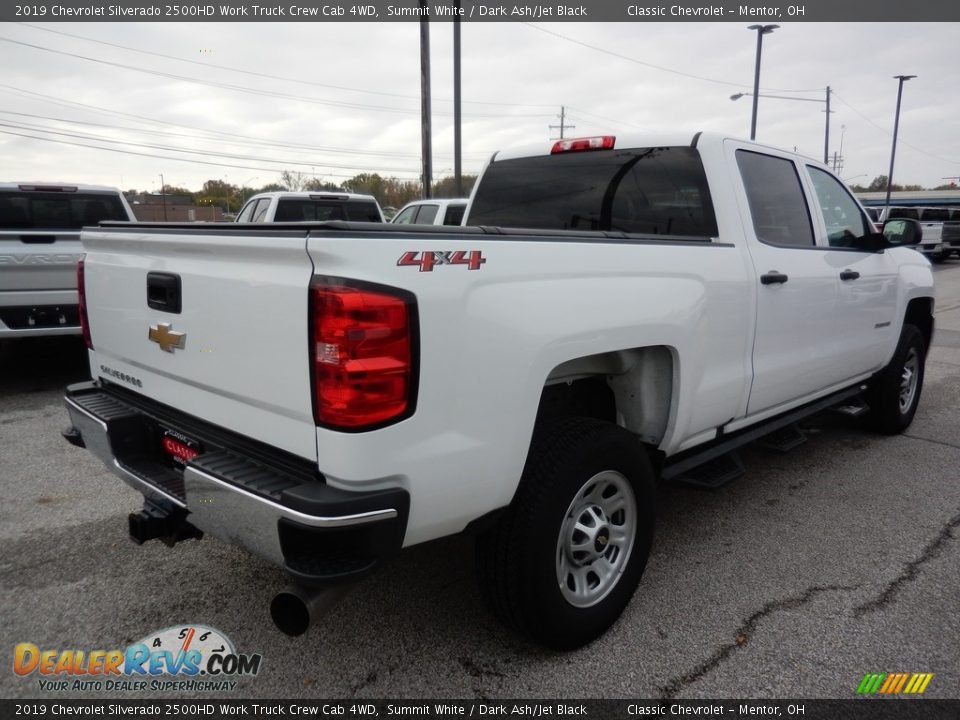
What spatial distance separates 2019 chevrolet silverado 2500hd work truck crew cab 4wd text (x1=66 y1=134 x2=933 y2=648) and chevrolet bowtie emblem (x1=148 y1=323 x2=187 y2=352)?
1 centimetres

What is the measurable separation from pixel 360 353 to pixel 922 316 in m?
5.34

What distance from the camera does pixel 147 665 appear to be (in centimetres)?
262

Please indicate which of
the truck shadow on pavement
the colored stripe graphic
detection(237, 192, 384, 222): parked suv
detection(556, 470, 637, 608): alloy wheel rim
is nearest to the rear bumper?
detection(556, 470, 637, 608): alloy wheel rim

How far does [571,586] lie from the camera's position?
8.84ft

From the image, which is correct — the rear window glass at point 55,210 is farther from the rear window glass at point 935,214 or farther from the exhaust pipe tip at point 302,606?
the rear window glass at point 935,214

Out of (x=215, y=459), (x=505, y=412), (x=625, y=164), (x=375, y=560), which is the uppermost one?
(x=625, y=164)

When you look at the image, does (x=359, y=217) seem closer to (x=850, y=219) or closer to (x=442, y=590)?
(x=850, y=219)

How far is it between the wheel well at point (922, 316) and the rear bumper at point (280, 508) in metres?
4.94

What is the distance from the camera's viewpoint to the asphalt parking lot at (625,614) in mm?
2545

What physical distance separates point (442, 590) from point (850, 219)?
11.9 ft

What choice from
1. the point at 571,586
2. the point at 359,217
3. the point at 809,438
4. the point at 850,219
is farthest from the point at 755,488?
the point at 359,217

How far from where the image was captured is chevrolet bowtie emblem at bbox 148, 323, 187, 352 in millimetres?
2445

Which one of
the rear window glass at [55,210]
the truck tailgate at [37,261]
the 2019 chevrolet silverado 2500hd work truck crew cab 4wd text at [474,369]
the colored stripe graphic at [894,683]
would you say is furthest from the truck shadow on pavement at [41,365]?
the colored stripe graphic at [894,683]

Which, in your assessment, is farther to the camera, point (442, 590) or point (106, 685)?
point (442, 590)
